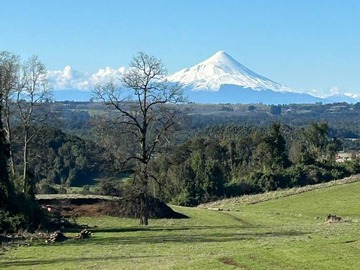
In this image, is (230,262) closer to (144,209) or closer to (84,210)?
(144,209)

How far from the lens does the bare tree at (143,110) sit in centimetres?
3809

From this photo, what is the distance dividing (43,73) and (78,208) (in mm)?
Answer: 11545

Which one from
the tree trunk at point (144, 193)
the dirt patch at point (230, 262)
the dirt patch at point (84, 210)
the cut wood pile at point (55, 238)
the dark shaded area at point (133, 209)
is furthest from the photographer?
the dirt patch at point (84, 210)

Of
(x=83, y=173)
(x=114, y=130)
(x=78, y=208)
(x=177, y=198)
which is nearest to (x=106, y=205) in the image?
(x=78, y=208)

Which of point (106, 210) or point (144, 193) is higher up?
point (144, 193)

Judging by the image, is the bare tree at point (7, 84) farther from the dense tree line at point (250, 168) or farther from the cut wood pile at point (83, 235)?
the dense tree line at point (250, 168)

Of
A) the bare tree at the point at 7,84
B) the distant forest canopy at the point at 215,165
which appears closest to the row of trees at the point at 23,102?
the bare tree at the point at 7,84

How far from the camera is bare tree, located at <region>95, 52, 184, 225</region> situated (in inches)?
1500

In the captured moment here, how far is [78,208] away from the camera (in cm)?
4750

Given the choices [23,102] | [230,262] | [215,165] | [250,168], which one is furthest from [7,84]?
[250,168]

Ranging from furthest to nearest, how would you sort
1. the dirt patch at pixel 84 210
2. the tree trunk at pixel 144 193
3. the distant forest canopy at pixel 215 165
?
the distant forest canopy at pixel 215 165, the dirt patch at pixel 84 210, the tree trunk at pixel 144 193

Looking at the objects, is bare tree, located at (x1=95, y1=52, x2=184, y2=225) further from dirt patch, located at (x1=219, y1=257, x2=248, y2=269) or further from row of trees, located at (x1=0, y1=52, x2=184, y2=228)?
dirt patch, located at (x1=219, y1=257, x2=248, y2=269)

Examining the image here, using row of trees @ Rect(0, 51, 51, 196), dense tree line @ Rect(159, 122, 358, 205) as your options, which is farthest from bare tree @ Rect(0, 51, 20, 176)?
dense tree line @ Rect(159, 122, 358, 205)

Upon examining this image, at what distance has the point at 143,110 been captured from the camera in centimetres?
3809
